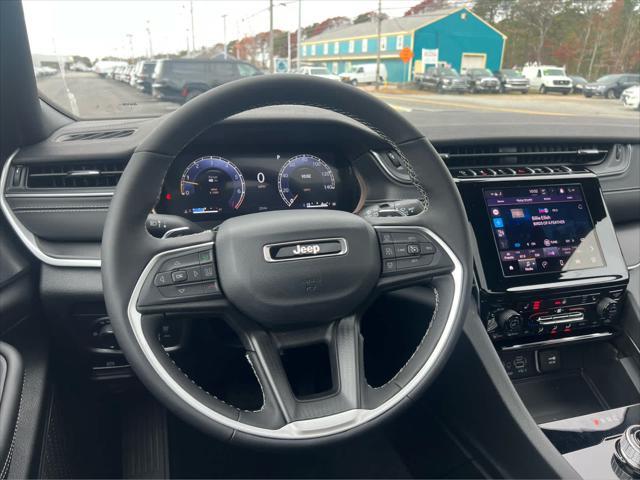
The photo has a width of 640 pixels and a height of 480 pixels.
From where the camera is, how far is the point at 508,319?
1.79 metres

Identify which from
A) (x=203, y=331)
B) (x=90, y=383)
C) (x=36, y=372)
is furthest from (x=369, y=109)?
(x=90, y=383)

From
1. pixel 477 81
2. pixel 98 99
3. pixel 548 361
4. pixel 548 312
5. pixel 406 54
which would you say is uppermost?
pixel 406 54

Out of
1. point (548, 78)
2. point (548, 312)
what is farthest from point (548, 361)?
point (548, 78)

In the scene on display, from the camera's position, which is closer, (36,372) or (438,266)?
(438,266)

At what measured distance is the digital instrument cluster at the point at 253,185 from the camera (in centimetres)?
180

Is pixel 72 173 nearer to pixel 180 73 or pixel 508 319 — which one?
pixel 180 73

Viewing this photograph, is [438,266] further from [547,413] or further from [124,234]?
[547,413]

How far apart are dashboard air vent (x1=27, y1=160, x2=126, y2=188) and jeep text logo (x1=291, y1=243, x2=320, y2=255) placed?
2.78 feet

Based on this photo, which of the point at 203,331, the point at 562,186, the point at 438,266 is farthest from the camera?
the point at 562,186

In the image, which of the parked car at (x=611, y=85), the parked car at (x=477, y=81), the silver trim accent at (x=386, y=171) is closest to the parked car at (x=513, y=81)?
the parked car at (x=611, y=85)

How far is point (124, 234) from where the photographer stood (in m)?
1.11

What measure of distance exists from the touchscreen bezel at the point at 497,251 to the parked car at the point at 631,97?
36.9 inches

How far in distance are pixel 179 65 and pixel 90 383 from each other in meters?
1.66

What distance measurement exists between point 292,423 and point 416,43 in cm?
277
